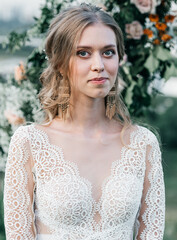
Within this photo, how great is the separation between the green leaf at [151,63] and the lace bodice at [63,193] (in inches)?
43.1

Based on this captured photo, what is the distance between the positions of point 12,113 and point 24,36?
1.82ft

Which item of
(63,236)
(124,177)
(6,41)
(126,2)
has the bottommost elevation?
(63,236)

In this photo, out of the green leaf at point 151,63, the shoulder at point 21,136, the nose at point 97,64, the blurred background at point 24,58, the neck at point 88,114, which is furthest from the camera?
the blurred background at point 24,58

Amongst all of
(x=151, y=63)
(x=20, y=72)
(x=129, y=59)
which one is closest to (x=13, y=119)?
(x=20, y=72)

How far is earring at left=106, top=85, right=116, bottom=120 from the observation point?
284 centimetres

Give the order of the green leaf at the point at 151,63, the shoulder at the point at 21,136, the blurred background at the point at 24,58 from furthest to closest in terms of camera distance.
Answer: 1. the blurred background at the point at 24,58
2. the green leaf at the point at 151,63
3. the shoulder at the point at 21,136

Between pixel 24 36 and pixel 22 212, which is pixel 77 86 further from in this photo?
pixel 24 36

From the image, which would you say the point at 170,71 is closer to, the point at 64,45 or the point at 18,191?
the point at 64,45

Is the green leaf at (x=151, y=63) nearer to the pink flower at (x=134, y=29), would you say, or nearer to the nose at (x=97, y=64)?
the pink flower at (x=134, y=29)

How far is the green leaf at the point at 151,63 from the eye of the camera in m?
3.70

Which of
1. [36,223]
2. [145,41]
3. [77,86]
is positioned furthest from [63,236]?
[145,41]

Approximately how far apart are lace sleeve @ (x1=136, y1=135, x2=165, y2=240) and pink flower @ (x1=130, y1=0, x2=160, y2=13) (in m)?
1.28

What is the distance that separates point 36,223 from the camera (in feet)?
8.86

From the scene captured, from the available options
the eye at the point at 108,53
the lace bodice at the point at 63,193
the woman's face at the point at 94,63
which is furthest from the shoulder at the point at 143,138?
the eye at the point at 108,53
